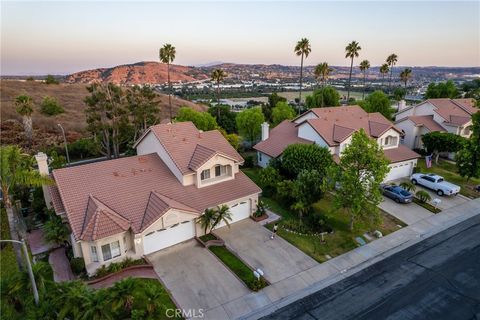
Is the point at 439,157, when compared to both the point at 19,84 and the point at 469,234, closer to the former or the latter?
the point at 469,234

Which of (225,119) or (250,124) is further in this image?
(225,119)

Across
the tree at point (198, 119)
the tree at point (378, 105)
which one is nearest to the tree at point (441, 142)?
the tree at point (378, 105)

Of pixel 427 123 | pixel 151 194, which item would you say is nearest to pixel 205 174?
pixel 151 194

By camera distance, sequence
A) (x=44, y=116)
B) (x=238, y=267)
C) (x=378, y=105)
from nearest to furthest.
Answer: (x=238, y=267) < (x=378, y=105) < (x=44, y=116)

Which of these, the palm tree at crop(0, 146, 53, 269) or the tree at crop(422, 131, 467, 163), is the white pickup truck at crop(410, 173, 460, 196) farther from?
the palm tree at crop(0, 146, 53, 269)

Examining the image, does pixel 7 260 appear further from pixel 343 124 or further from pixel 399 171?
A: pixel 399 171

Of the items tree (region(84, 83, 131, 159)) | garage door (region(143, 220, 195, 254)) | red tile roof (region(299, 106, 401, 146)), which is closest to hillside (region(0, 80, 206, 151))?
tree (region(84, 83, 131, 159))

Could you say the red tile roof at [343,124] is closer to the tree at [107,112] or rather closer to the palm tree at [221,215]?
the palm tree at [221,215]
